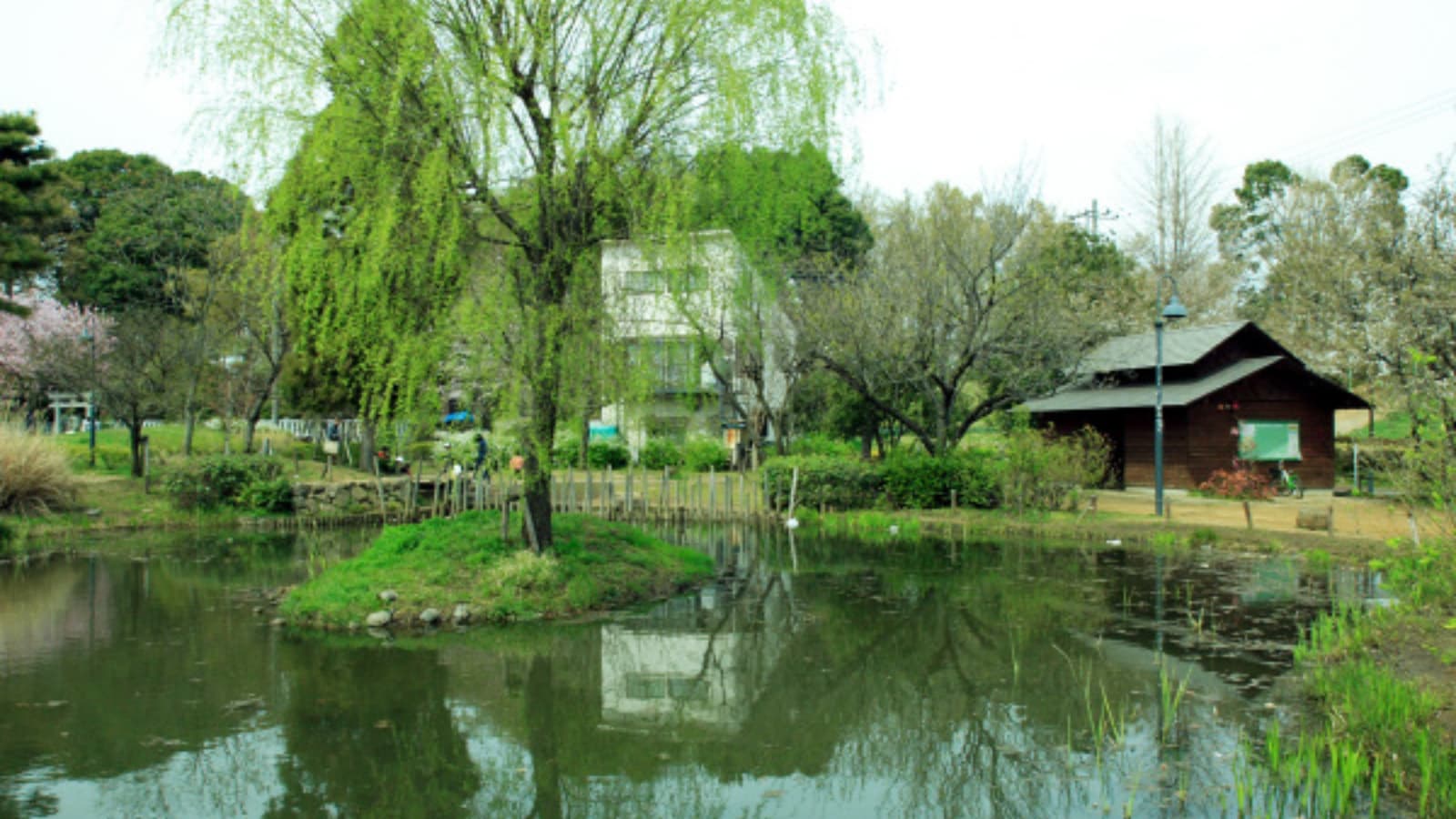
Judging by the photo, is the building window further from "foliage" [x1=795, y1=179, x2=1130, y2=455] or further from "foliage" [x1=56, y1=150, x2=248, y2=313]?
"foliage" [x1=56, y1=150, x2=248, y2=313]

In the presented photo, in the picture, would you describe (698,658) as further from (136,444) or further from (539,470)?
(136,444)

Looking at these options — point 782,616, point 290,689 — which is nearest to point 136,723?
point 290,689

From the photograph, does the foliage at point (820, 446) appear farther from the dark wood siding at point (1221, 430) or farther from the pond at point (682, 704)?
the pond at point (682, 704)

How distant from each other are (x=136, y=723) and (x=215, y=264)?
2313 cm

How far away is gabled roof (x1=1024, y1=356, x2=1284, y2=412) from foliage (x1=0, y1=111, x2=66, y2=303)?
23.8 metres

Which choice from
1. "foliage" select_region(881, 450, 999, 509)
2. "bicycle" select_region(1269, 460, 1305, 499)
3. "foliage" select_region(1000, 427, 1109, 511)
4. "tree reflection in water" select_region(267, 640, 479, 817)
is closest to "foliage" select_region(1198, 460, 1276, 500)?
"bicycle" select_region(1269, 460, 1305, 499)

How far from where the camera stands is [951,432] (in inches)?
952

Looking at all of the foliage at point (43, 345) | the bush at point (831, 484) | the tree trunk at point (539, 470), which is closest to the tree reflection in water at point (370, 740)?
the tree trunk at point (539, 470)

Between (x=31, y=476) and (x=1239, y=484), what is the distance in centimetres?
2771

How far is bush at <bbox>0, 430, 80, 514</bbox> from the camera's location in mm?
19344

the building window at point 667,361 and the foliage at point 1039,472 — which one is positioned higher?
the building window at point 667,361

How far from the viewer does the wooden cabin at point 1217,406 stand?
24.8 meters

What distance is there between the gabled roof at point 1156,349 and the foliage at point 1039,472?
461 centimetres

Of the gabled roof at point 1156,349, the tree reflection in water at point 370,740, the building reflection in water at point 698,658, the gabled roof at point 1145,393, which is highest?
the gabled roof at point 1156,349
